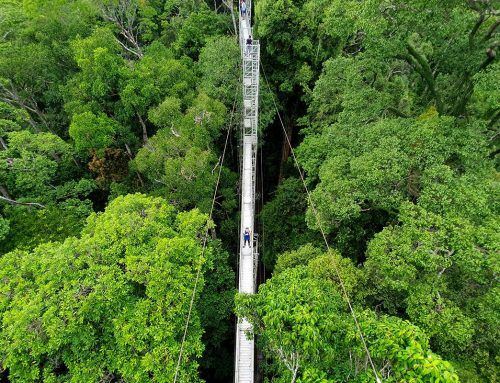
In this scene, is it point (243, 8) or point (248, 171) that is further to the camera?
point (243, 8)

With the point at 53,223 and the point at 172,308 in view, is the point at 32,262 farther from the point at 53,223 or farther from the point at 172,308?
the point at 172,308

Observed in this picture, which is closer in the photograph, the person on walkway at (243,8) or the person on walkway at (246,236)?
the person on walkway at (246,236)

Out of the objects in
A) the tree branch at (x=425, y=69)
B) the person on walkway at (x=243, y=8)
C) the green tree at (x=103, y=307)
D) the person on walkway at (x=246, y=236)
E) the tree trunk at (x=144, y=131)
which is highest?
the person on walkway at (x=243, y=8)

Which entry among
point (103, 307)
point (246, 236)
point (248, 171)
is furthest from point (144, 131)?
point (103, 307)

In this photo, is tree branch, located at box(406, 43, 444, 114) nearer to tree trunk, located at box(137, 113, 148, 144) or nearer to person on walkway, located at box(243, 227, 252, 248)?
person on walkway, located at box(243, 227, 252, 248)

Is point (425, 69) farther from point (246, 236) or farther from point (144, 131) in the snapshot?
point (144, 131)

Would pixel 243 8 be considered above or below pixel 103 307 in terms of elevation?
above

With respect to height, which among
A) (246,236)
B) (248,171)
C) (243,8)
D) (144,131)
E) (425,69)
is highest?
(243,8)

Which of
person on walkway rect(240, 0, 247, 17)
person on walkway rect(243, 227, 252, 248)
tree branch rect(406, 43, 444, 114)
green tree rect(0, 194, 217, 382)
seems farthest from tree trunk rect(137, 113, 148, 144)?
tree branch rect(406, 43, 444, 114)

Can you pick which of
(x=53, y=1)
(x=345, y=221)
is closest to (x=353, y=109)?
(x=345, y=221)

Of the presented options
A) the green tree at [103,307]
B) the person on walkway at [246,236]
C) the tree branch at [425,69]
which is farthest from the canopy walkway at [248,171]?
the tree branch at [425,69]

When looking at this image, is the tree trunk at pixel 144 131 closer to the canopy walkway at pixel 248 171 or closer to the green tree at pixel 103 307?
the canopy walkway at pixel 248 171
